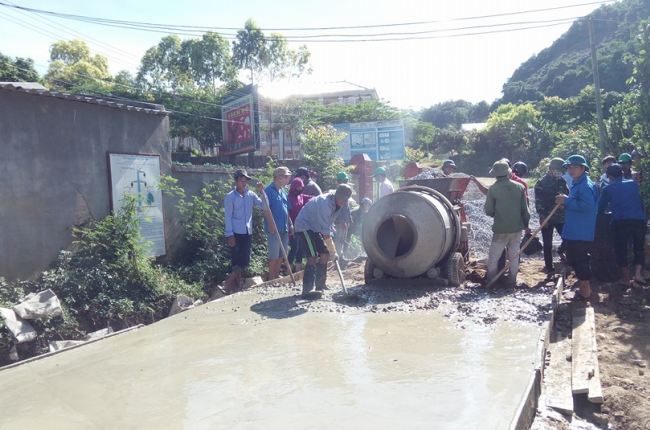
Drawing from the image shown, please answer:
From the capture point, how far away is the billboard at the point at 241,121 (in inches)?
637

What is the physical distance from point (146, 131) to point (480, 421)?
6.70 meters

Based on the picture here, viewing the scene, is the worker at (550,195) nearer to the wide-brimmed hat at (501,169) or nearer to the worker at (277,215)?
the wide-brimmed hat at (501,169)

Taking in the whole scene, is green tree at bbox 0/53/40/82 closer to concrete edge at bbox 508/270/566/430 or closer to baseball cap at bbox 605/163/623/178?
baseball cap at bbox 605/163/623/178

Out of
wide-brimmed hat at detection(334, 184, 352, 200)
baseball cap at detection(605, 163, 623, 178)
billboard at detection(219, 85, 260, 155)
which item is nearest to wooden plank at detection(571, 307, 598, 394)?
baseball cap at detection(605, 163, 623, 178)

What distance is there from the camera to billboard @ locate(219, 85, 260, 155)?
53.1ft

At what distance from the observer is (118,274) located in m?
6.74

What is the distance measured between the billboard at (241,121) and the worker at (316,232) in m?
9.89

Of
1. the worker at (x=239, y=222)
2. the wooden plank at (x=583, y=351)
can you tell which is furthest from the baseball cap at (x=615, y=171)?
the worker at (x=239, y=222)

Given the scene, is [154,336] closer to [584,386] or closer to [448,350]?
[448,350]

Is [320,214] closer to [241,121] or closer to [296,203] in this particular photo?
[296,203]

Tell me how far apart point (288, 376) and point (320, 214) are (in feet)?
9.51

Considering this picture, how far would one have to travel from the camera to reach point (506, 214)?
697 centimetres

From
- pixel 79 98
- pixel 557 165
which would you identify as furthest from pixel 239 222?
pixel 557 165

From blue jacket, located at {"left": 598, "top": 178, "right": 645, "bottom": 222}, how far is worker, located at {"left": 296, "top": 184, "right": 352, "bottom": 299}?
353 centimetres
